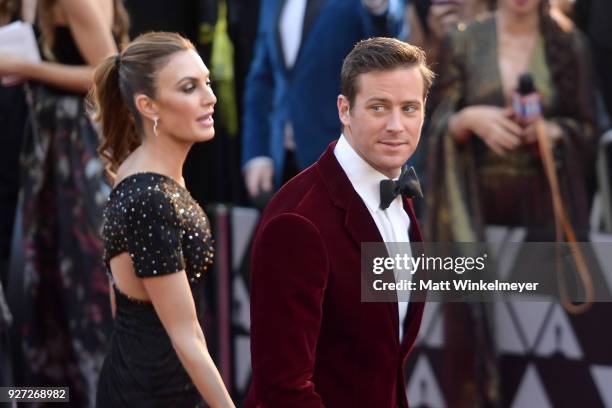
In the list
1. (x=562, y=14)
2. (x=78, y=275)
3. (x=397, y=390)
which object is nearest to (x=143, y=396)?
(x=397, y=390)

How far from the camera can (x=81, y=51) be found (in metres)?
4.95

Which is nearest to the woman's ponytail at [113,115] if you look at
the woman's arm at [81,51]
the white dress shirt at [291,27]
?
the woman's arm at [81,51]

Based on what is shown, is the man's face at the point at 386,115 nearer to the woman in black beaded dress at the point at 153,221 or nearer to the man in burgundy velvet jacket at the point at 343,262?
the man in burgundy velvet jacket at the point at 343,262

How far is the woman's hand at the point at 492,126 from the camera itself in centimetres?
497

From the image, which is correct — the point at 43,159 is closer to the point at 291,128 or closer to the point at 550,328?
the point at 291,128

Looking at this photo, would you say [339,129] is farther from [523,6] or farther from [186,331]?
[186,331]

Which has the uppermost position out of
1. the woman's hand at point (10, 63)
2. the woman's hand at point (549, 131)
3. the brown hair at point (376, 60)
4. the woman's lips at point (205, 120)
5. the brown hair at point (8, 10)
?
the brown hair at point (8, 10)

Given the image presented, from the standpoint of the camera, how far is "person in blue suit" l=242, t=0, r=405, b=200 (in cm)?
516

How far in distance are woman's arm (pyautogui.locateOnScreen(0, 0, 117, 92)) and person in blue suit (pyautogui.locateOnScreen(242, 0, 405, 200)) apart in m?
0.82

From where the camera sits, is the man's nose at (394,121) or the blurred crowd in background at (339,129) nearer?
the man's nose at (394,121)

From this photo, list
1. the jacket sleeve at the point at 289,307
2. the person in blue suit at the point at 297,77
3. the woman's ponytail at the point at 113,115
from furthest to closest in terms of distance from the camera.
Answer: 1. the person in blue suit at the point at 297,77
2. the woman's ponytail at the point at 113,115
3. the jacket sleeve at the point at 289,307

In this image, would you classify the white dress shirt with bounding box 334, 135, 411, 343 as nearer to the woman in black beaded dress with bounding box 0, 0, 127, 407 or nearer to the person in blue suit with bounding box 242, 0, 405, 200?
the person in blue suit with bounding box 242, 0, 405, 200

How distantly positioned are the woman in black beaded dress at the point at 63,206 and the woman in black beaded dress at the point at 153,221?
1.41 metres

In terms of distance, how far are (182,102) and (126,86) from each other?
188mm
